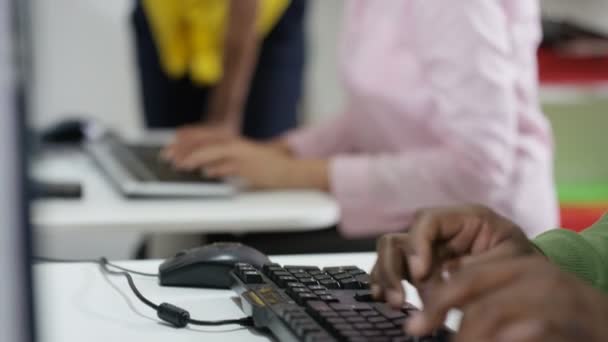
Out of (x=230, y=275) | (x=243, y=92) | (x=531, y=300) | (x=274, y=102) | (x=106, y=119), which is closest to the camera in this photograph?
(x=531, y=300)

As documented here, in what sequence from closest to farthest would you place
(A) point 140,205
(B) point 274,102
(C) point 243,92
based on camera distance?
(A) point 140,205 → (C) point 243,92 → (B) point 274,102

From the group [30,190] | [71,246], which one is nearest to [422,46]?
[71,246]

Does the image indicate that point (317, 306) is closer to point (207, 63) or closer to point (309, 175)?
point (309, 175)

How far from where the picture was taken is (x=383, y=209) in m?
1.41

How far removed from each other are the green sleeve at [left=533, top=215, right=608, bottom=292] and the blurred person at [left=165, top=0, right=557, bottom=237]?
0.48 m

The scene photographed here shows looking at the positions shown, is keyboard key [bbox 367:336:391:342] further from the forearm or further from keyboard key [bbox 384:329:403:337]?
the forearm

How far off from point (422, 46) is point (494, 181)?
0.21 m

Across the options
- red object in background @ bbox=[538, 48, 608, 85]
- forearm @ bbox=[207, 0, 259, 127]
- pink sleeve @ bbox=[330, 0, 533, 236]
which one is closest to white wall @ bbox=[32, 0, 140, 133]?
red object in background @ bbox=[538, 48, 608, 85]

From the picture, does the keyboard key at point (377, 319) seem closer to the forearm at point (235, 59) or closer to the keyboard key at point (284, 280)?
the keyboard key at point (284, 280)

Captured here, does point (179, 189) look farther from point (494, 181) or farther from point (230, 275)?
point (230, 275)

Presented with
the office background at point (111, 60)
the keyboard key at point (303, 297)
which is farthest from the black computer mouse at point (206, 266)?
the office background at point (111, 60)

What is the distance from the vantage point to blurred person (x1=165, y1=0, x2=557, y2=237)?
1296 millimetres

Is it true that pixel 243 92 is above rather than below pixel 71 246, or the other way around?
above

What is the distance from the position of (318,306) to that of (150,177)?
2.54 feet
